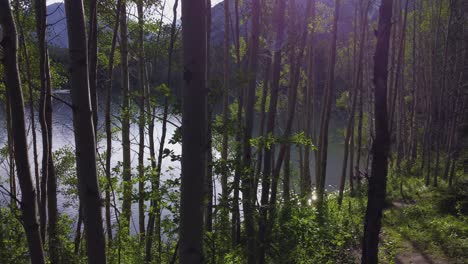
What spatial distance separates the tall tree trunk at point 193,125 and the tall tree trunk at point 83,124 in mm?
427

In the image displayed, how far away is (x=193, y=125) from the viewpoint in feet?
4.52

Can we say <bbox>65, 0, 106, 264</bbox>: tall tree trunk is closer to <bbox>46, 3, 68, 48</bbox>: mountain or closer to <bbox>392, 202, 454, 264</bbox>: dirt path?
<bbox>46, 3, 68, 48</bbox>: mountain

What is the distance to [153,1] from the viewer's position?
7379mm

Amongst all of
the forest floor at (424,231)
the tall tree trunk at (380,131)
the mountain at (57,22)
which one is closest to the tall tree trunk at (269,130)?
the tall tree trunk at (380,131)

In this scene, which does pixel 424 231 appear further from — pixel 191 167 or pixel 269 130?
pixel 191 167

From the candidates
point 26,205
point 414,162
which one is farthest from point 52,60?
point 414,162

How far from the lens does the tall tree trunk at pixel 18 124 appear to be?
1703 mm

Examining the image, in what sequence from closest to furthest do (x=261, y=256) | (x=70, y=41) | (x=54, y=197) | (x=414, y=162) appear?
(x=70, y=41), (x=261, y=256), (x=54, y=197), (x=414, y=162)

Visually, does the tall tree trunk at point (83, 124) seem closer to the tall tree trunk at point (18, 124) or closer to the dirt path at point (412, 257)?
the tall tree trunk at point (18, 124)

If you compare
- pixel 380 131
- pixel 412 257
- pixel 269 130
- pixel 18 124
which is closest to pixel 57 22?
pixel 18 124

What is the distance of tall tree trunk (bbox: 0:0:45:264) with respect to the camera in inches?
67.1

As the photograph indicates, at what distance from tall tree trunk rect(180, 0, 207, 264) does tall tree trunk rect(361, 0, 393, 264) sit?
2348 millimetres

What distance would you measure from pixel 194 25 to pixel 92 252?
3.43 ft

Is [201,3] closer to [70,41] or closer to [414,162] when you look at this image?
[70,41]
